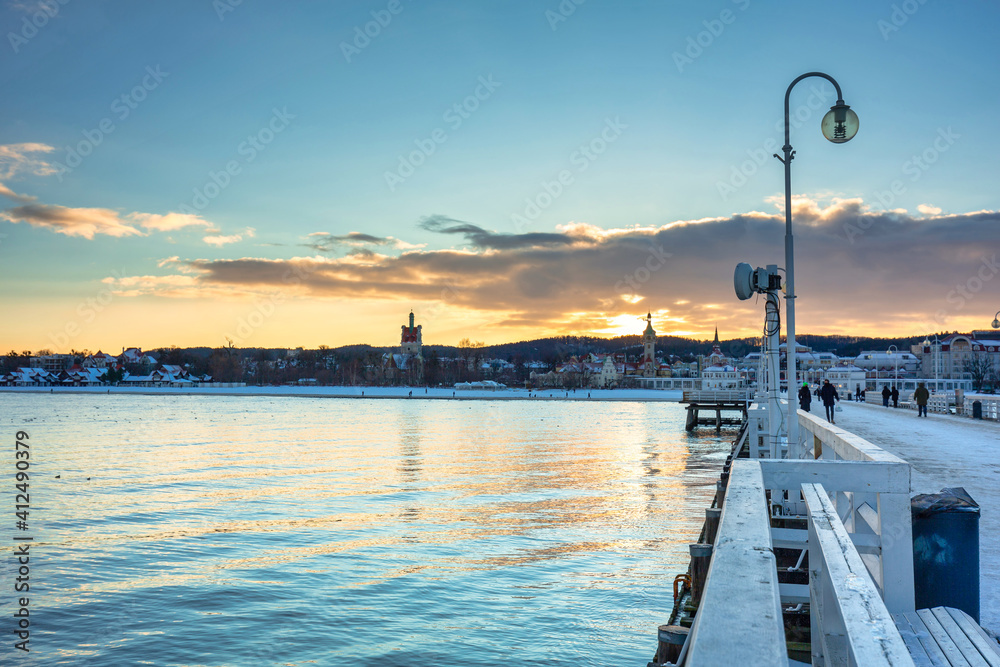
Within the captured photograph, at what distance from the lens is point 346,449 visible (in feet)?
131

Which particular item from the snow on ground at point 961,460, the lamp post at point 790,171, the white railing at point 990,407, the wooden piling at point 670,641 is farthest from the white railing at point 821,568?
the white railing at point 990,407

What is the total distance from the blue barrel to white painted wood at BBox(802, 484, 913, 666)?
1845 mm

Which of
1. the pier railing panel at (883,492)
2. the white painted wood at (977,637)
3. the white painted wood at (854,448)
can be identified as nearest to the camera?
the white painted wood at (977,637)

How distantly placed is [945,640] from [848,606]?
103 inches

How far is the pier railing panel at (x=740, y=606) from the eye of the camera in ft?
5.28

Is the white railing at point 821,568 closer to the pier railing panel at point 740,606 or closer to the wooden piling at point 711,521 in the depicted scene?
the pier railing panel at point 740,606

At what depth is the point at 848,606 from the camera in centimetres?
220

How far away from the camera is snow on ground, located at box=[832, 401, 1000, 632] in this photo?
690 centimetres

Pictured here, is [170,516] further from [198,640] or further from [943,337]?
[943,337]

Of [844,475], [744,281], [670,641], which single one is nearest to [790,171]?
[744,281]

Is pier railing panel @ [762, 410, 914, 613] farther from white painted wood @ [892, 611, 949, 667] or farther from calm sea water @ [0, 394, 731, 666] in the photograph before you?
calm sea water @ [0, 394, 731, 666]

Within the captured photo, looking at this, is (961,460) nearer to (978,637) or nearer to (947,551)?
(947,551)

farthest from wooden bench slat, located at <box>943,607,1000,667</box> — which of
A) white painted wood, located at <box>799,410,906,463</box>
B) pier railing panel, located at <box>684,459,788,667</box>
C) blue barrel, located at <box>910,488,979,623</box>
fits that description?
pier railing panel, located at <box>684,459,788,667</box>

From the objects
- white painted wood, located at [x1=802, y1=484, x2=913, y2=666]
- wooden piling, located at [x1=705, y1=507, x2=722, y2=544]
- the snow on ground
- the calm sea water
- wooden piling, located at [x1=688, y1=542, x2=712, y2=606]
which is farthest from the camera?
the calm sea water
